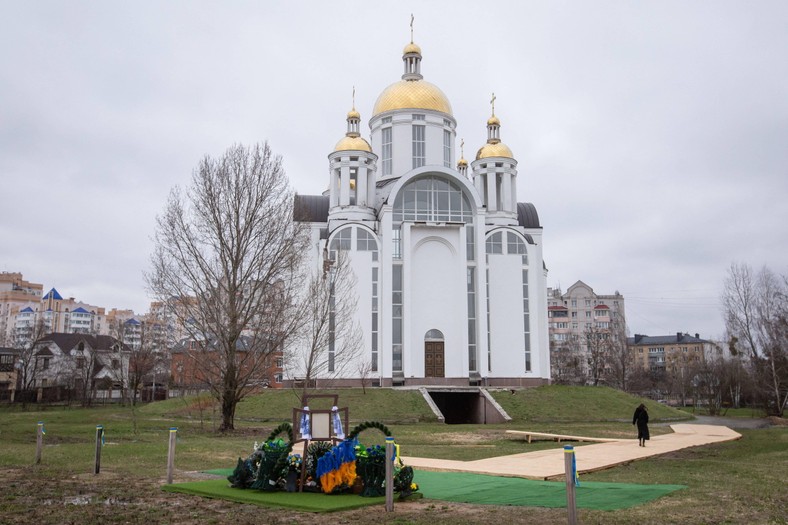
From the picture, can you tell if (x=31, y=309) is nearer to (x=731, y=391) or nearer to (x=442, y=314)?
(x=442, y=314)

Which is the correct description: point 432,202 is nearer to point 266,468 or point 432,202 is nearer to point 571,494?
point 266,468

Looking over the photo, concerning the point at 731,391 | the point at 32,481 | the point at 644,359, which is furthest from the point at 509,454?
the point at 644,359

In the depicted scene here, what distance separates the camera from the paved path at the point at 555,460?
14266 mm

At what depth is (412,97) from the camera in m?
49.8

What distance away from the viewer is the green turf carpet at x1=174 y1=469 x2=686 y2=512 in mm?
10391

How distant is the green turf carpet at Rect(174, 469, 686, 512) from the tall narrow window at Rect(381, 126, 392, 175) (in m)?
38.6

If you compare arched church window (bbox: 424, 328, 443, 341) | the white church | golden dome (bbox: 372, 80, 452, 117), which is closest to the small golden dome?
golden dome (bbox: 372, 80, 452, 117)

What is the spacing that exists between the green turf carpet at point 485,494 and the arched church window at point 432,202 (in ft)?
107

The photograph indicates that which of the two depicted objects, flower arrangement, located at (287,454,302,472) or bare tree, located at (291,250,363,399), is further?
bare tree, located at (291,250,363,399)

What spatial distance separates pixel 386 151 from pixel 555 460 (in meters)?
36.4

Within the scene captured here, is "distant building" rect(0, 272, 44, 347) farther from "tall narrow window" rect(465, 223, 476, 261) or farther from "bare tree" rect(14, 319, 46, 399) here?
"tall narrow window" rect(465, 223, 476, 261)

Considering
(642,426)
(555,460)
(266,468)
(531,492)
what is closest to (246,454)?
(266,468)

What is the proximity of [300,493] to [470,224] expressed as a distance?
1386 inches

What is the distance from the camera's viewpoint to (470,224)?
45344 millimetres
